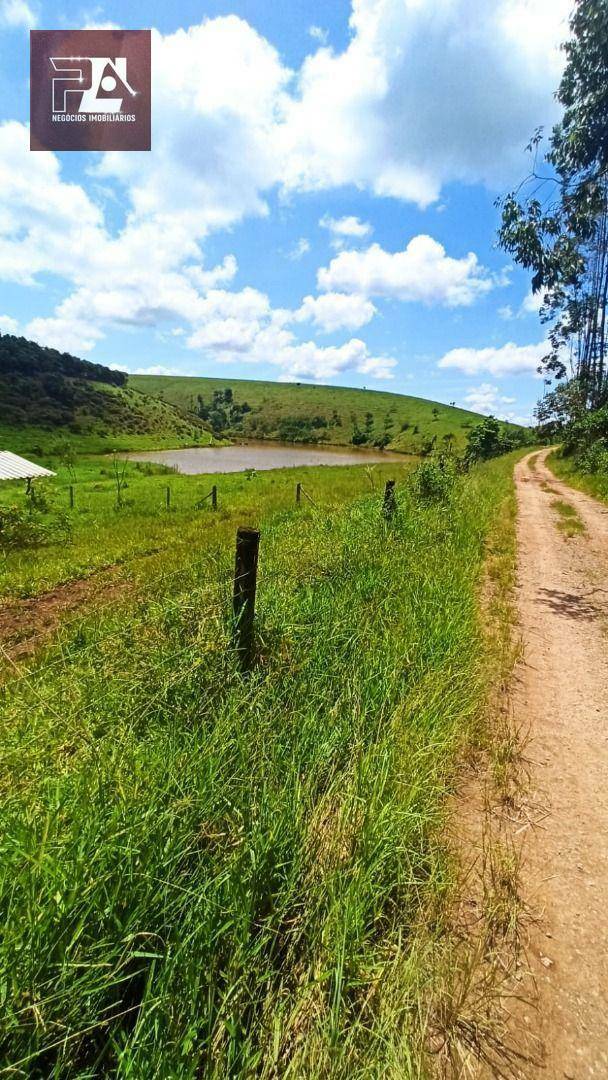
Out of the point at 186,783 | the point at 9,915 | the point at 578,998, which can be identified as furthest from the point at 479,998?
the point at 9,915

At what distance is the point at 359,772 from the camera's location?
115 inches

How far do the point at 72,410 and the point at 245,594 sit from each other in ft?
387

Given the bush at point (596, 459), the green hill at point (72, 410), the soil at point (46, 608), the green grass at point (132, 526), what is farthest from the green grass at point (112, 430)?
the bush at point (596, 459)

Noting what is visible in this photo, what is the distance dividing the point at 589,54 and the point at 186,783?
8242mm

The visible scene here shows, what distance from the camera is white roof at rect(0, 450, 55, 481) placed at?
14088 millimetres

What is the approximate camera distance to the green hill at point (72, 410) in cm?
8119

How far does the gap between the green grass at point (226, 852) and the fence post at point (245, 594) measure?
6.8 inches

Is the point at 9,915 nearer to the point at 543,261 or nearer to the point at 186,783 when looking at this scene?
the point at 186,783

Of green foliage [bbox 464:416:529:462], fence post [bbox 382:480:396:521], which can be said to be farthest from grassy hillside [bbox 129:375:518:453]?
fence post [bbox 382:480:396:521]

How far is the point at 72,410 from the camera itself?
103 metres

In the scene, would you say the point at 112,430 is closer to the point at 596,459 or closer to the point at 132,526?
the point at 132,526


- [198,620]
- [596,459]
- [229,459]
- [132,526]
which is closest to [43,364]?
[229,459]

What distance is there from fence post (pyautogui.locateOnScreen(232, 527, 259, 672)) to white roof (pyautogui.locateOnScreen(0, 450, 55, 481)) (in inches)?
519

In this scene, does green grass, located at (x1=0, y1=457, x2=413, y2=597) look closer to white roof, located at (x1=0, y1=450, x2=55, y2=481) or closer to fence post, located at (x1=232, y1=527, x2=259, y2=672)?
white roof, located at (x1=0, y1=450, x2=55, y2=481)
